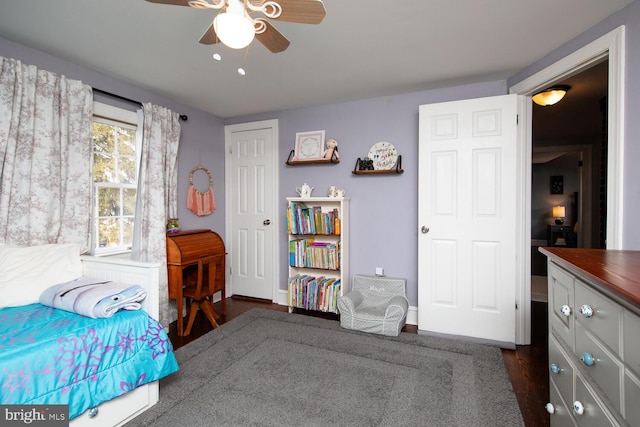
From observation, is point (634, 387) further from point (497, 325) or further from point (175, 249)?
point (175, 249)

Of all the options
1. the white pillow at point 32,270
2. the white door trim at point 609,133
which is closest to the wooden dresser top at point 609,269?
the white door trim at point 609,133

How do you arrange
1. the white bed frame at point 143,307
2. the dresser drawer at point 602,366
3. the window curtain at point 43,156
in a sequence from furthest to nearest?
the window curtain at point 43,156, the white bed frame at point 143,307, the dresser drawer at point 602,366

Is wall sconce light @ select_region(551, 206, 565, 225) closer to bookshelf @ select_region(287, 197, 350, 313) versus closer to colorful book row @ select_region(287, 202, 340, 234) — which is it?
bookshelf @ select_region(287, 197, 350, 313)

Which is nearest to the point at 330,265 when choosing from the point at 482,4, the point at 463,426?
the point at 463,426

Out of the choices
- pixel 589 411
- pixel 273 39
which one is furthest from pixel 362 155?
pixel 589 411

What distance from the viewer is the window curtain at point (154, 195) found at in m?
2.73

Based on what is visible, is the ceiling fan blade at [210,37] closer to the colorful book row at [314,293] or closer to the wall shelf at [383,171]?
the wall shelf at [383,171]

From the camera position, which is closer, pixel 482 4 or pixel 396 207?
pixel 482 4

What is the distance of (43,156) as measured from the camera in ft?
6.97

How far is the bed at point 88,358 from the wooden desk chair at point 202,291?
2.86 feet

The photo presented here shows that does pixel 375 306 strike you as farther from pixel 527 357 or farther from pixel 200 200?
pixel 200 200

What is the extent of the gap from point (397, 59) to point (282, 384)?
2.47 meters

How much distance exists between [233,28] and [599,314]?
1654 millimetres

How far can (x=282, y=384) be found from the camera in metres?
1.93
